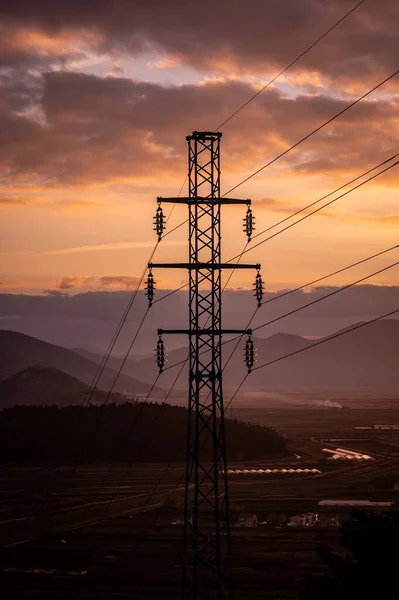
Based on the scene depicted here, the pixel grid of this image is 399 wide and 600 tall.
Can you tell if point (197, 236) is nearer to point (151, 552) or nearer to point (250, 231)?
point (250, 231)

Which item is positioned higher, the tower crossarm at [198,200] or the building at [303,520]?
the tower crossarm at [198,200]

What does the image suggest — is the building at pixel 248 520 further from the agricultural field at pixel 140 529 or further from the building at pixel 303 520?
the building at pixel 303 520

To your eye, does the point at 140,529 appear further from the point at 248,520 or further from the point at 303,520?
the point at 303,520

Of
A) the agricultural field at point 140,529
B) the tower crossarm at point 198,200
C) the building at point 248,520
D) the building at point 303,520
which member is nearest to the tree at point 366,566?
the tower crossarm at point 198,200

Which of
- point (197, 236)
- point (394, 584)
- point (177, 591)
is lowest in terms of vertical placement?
point (177, 591)

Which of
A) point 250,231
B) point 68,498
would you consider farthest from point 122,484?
point 250,231
